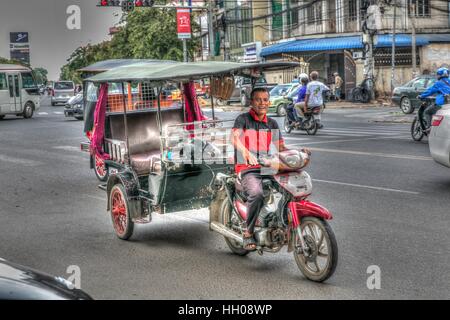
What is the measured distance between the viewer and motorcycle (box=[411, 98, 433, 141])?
17.7m

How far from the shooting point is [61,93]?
59.7 metres

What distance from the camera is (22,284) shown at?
4.02 metres

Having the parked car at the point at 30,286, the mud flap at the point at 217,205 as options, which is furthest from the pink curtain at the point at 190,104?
the parked car at the point at 30,286

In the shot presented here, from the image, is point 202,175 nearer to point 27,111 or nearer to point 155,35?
point 27,111

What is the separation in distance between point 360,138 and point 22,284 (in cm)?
1621

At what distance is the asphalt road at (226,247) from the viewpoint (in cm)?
629

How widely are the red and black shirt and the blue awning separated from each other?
37.5m

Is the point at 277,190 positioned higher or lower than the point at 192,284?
higher

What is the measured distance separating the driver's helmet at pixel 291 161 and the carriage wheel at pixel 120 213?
96.9 inches

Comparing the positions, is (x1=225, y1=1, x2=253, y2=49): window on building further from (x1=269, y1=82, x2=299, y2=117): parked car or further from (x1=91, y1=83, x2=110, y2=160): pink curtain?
(x1=91, y1=83, x2=110, y2=160): pink curtain

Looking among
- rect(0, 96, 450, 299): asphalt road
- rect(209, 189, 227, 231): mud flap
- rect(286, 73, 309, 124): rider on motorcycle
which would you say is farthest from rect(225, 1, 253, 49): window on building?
rect(209, 189, 227, 231): mud flap
